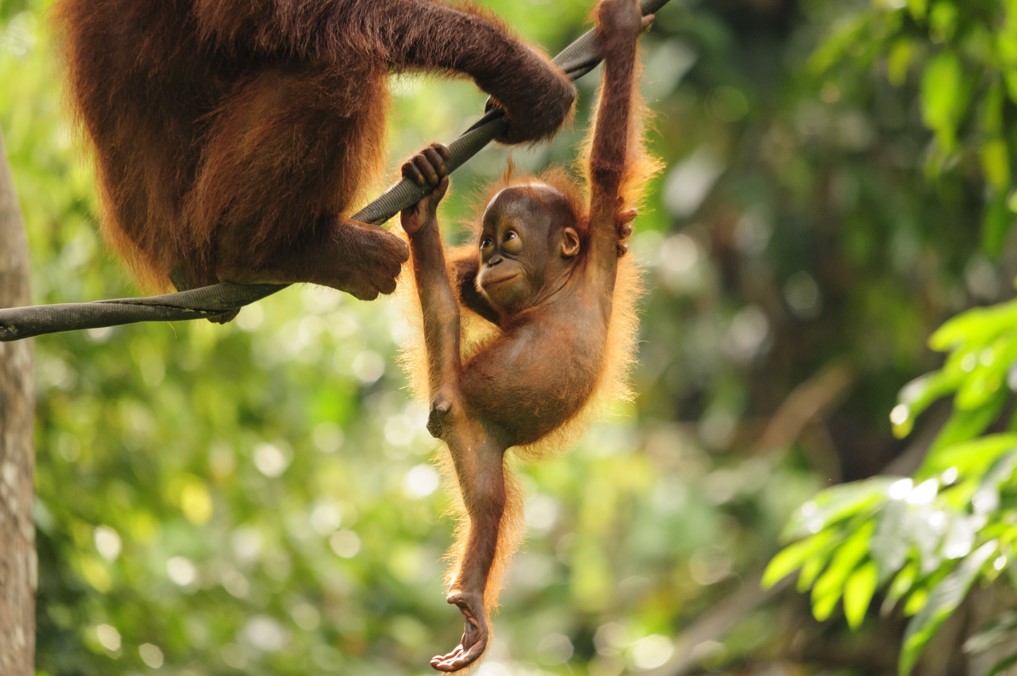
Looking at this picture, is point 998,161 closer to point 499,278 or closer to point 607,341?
point 607,341

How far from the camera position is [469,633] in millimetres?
3201

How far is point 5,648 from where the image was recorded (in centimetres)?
374

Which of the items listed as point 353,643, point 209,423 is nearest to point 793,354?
point 353,643

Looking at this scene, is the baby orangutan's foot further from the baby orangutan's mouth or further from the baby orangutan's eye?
the baby orangutan's eye

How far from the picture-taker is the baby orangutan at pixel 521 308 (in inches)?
135

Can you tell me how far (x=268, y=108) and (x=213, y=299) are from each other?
591mm

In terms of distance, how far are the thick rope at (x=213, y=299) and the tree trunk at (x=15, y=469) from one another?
89 cm

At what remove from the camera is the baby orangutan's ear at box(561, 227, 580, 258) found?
3.88 meters

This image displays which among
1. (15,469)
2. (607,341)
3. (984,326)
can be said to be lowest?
(984,326)

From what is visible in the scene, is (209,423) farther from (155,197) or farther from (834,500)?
(834,500)

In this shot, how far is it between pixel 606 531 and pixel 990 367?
17.2ft

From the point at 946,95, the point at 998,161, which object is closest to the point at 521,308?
the point at 946,95

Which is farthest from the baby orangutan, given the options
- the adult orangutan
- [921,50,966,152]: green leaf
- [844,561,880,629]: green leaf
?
[921,50,966,152]: green leaf

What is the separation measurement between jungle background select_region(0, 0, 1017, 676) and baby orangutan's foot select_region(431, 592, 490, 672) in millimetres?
1013
